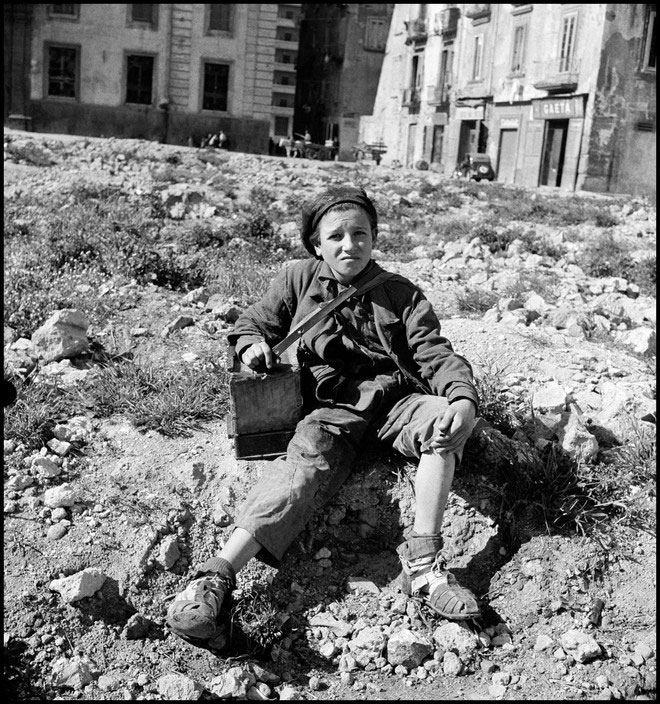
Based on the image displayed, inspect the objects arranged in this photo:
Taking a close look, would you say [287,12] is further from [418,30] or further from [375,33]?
[418,30]

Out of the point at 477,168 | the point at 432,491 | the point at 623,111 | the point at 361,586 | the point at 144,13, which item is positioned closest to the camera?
the point at 432,491

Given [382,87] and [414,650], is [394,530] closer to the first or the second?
[414,650]

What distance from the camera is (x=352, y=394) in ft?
10.5

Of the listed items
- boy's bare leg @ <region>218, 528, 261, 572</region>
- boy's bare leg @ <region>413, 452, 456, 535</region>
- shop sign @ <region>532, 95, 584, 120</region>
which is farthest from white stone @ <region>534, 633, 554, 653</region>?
shop sign @ <region>532, 95, 584, 120</region>

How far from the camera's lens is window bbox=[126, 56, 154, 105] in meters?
26.5

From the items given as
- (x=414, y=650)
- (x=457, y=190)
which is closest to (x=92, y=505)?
(x=414, y=650)

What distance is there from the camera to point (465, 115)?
2833cm

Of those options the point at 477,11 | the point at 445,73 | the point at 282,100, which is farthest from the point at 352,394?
→ the point at 282,100

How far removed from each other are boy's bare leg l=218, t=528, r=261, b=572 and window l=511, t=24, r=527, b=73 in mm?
24759

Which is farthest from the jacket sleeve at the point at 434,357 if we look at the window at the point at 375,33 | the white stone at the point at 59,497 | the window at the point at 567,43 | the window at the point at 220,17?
the window at the point at 375,33

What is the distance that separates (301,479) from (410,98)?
3112 centimetres

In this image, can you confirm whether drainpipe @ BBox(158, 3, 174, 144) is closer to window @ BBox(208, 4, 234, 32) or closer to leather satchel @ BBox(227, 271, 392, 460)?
window @ BBox(208, 4, 234, 32)

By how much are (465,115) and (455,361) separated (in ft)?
88.2

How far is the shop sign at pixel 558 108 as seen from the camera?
22.4 meters
